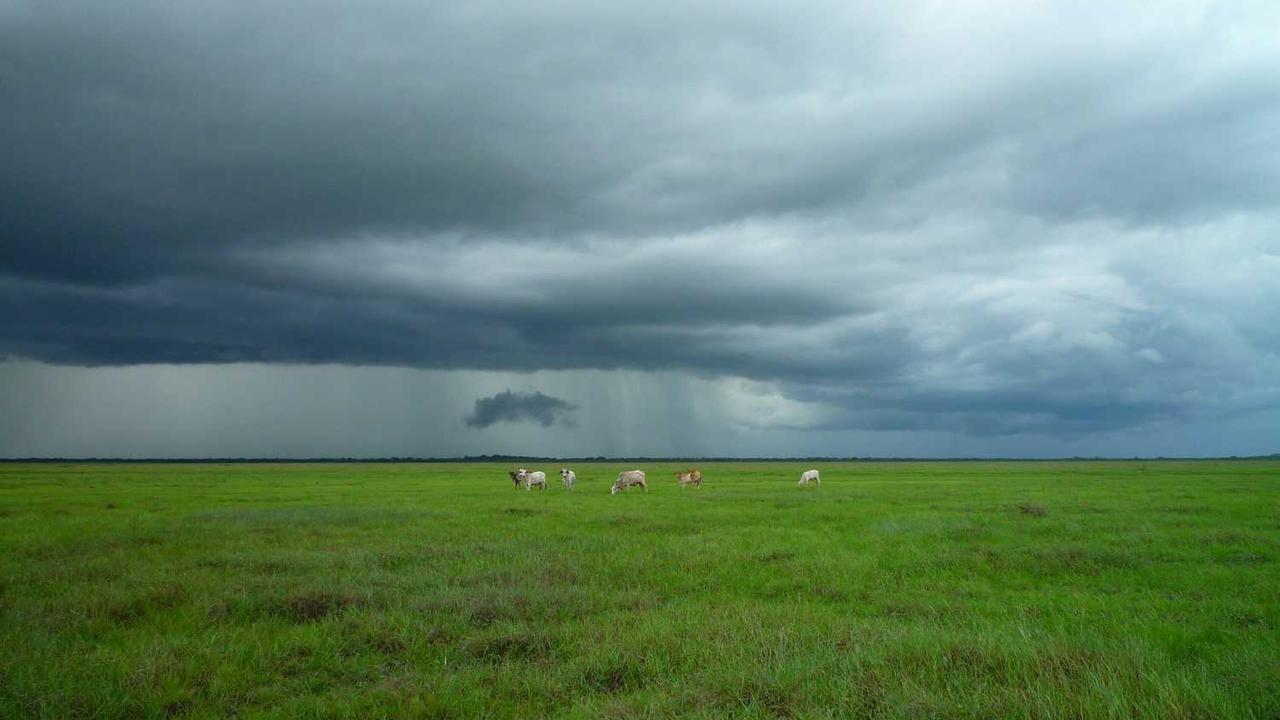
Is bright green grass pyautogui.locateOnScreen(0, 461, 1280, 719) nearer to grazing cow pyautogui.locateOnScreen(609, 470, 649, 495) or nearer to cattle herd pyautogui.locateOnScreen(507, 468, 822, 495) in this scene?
grazing cow pyautogui.locateOnScreen(609, 470, 649, 495)

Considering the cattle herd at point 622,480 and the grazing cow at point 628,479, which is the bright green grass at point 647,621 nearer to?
the grazing cow at point 628,479

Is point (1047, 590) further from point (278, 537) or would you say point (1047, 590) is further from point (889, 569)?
point (278, 537)

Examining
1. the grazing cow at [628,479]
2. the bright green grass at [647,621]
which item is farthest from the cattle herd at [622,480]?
the bright green grass at [647,621]

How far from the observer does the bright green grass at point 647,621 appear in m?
7.44

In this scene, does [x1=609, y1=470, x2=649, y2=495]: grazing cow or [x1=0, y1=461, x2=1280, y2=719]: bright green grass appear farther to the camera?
[x1=609, y1=470, x2=649, y2=495]: grazing cow

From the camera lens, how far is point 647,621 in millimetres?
10555

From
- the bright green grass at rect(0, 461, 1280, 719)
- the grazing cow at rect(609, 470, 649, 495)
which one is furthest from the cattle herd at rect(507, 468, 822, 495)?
the bright green grass at rect(0, 461, 1280, 719)

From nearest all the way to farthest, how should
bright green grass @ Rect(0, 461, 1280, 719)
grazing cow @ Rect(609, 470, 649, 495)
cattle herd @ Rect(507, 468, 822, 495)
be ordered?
1. bright green grass @ Rect(0, 461, 1280, 719)
2. grazing cow @ Rect(609, 470, 649, 495)
3. cattle herd @ Rect(507, 468, 822, 495)

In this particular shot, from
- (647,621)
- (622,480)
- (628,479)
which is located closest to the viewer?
(647,621)

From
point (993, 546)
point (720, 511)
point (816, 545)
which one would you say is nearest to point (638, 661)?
point (816, 545)

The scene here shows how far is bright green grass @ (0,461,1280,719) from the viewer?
7.44 m

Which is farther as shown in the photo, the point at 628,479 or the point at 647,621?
the point at 628,479

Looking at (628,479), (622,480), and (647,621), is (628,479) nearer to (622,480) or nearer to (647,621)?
(622,480)

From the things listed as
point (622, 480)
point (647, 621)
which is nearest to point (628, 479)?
point (622, 480)
